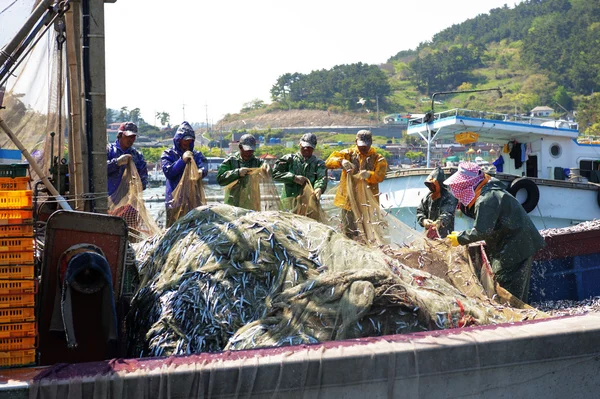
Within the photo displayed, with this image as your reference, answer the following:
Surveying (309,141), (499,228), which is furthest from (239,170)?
(499,228)

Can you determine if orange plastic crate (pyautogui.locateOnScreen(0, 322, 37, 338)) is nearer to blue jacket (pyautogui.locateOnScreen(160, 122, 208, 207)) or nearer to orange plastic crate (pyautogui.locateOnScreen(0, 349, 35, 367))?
orange plastic crate (pyautogui.locateOnScreen(0, 349, 35, 367))

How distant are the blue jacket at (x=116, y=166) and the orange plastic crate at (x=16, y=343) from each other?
379 cm

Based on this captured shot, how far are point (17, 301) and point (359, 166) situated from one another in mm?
4911

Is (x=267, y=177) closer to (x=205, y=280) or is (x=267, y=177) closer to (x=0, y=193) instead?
(x=205, y=280)

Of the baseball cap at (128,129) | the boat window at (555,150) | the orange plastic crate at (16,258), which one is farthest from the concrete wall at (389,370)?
the boat window at (555,150)

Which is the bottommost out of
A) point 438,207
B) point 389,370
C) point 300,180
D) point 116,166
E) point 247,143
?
point 389,370

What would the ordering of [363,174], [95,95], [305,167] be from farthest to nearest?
1. [305,167]
2. [363,174]
3. [95,95]

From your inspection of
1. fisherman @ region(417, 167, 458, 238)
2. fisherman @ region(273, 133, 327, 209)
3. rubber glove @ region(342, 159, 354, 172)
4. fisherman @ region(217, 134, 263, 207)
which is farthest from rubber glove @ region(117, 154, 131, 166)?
fisherman @ region(417, 167, 458, 238)

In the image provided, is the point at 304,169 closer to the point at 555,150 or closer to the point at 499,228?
the point at 499,228

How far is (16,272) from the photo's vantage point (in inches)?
140

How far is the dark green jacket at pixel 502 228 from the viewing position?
5953 mm

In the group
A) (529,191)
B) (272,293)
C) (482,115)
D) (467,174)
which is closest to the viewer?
(272,293)

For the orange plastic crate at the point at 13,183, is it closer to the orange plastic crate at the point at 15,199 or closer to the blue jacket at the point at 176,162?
the orange plastic crate at the point at 15,199

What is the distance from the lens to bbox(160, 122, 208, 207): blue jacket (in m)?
7.44
